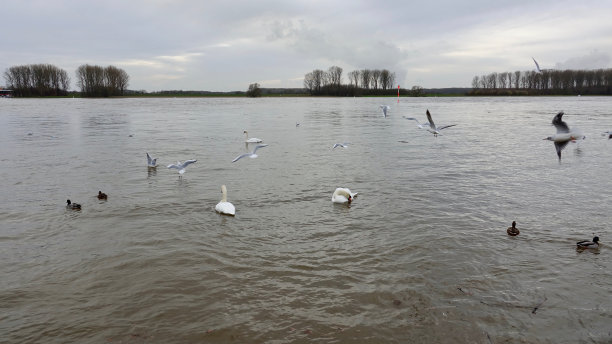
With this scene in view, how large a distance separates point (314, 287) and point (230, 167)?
874 centimetres

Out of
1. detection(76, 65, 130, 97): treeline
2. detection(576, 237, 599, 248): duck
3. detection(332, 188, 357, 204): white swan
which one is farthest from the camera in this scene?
detection(76, 65, 130, 97): treeline

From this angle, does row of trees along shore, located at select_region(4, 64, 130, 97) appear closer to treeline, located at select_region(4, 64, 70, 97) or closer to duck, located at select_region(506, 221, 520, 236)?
treeline, located at select_region(4, 64, 70, 97)

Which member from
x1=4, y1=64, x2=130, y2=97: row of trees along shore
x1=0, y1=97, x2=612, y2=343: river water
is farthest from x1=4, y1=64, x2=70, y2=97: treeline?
x1=0, y1=97, x2=612, y2=343: river water

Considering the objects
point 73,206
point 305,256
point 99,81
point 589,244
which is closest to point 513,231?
point 589,244

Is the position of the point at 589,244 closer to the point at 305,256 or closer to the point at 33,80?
the point at 305,256

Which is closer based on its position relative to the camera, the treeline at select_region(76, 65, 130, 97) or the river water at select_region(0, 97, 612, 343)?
the river water at select_region(0, 97, 612, 343)

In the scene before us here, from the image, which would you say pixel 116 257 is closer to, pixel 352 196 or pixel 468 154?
pixel 352 196

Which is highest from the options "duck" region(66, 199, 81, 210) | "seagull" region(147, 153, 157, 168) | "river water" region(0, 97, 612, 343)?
"seagull" region(147, 153, 157, 168)

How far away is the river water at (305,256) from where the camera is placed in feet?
14.8

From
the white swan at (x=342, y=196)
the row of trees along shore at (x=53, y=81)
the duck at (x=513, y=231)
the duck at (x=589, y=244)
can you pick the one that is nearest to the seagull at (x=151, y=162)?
the white swan at (x=342, y=196)

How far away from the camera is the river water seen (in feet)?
14.8

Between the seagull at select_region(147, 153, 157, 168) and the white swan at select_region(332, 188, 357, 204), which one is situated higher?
the seagull at select_region(147, 153, 157, 168)

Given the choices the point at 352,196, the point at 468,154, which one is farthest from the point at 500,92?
the point at 352,196

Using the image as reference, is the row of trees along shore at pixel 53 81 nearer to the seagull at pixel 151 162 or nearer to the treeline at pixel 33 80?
the treeline at pixel 33 80
